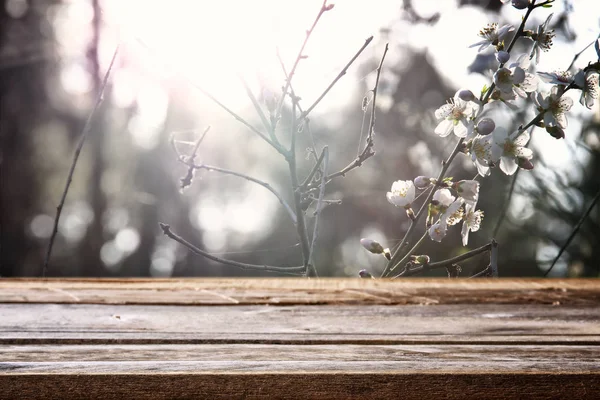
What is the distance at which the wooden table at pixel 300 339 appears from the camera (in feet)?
0.92

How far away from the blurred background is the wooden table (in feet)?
0.82

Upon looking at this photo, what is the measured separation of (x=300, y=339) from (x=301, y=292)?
26 cm

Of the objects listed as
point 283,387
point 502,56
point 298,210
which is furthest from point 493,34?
point 283,387

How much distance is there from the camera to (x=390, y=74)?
1.05 meters

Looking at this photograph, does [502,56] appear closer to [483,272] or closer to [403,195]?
[403,195]

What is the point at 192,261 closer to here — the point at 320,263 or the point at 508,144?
the point at 320,263

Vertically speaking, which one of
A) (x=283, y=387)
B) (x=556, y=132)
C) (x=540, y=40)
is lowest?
(x=283, y=387)

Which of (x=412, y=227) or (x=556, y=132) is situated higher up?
(x=556, y=132)

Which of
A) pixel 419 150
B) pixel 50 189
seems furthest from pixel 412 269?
pixel 50 189

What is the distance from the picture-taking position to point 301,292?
67 centimetres

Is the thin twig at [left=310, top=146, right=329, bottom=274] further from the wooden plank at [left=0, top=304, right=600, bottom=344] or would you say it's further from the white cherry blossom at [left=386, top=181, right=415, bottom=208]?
the wooden plank at [left=0, top=304, right=600, bottom=344]

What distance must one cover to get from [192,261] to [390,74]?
527mm

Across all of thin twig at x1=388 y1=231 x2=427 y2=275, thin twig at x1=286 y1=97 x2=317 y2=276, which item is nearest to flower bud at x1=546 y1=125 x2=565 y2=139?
thin twig at x1=388 y1=231 x2=427 y2=275

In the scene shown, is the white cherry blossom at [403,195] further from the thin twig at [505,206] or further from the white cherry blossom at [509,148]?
the thin twig at [505,206]
